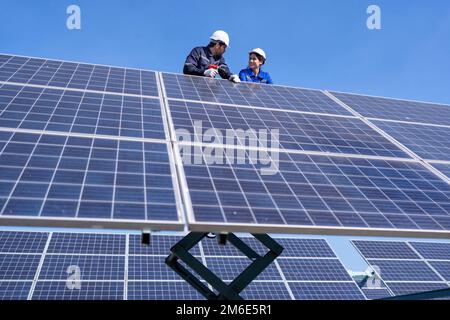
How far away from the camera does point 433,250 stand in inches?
770

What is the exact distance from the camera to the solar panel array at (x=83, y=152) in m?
Result: 4.82

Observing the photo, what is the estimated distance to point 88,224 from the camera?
4.57 metres

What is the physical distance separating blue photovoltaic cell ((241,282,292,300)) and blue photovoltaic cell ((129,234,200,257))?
82.0 inches

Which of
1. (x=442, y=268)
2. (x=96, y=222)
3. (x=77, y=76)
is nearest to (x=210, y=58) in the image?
(x=77, y=76)

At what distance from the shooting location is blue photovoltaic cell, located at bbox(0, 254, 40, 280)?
13.7m

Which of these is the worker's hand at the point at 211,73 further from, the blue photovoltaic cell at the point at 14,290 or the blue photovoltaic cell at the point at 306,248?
the blue photovoltaic cell at the point at 306,248

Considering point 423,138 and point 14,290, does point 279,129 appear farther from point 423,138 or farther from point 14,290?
point 14,290

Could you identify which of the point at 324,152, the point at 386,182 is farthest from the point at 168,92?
the point at 386,182

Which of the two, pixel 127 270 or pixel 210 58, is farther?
pixel 127 270

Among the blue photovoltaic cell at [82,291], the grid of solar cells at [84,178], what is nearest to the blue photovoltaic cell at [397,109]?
the grid of solar cells at [84,178]

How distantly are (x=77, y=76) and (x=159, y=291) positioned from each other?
22.5 feet

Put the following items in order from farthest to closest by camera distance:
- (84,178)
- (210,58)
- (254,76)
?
(254,76)
(210,58)
(84,178)
